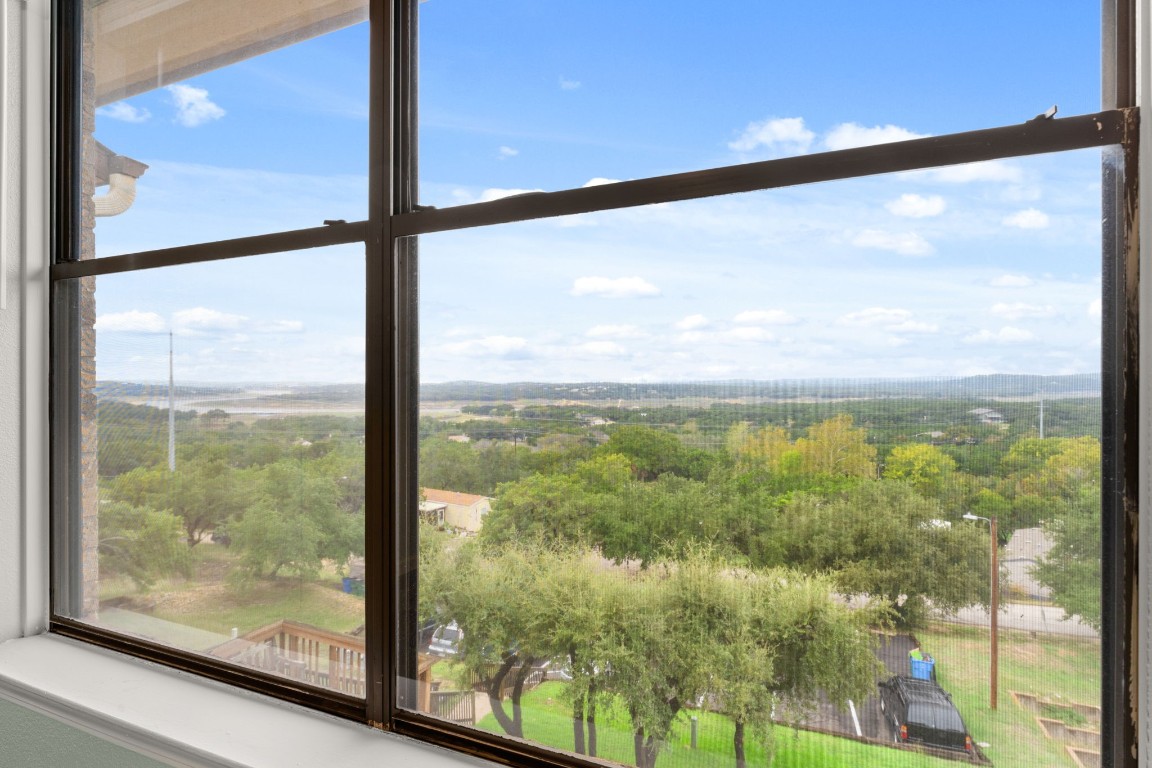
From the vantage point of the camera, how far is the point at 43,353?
5.32 ft

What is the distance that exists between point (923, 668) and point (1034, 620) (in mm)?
146

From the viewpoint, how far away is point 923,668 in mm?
803

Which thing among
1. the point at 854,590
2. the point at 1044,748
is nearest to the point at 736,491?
the point at 854,590

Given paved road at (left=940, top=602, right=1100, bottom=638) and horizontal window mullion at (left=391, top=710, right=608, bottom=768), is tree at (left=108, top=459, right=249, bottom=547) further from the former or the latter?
paved road at (left=940, top=602, right=1100, bottom=638)

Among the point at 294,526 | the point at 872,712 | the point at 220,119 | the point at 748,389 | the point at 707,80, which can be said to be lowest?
the point at 872,712

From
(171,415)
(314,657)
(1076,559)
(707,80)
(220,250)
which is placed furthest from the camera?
(171,415)

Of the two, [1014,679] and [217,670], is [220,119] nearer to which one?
[217,670]

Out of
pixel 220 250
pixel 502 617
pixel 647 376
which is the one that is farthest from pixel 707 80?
pixel 220 250

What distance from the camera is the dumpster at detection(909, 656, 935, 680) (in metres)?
0.80

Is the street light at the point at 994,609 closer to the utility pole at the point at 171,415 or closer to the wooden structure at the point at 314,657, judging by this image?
the wooden structure at the point at 314,657

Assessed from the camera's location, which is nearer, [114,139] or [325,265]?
[325,265]

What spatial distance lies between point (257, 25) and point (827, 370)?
143 cm

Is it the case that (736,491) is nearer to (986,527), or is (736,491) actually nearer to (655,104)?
(986,527)

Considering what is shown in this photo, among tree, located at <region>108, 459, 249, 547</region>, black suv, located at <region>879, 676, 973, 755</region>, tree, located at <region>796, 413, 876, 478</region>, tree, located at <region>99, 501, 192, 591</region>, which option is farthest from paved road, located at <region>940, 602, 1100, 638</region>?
tree, located at <region>99, 501, 192, 591</region>
